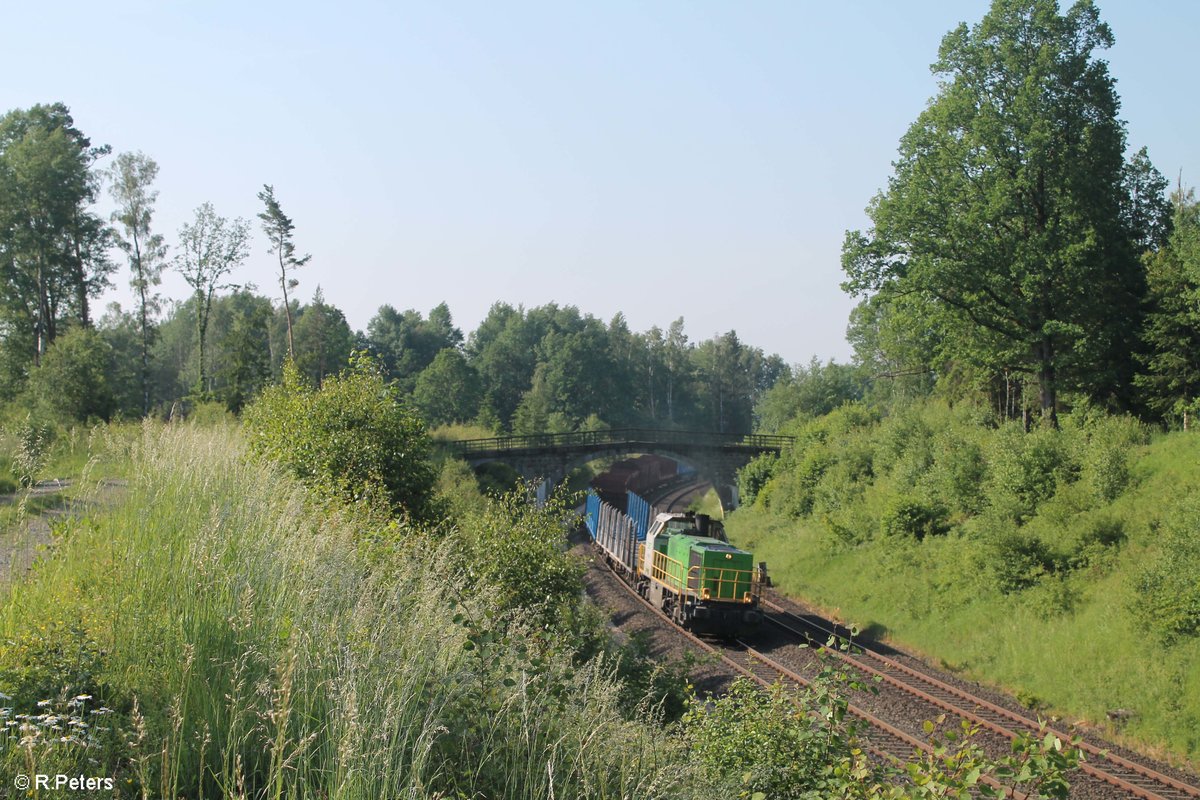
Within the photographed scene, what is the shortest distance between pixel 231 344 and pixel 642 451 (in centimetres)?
2623

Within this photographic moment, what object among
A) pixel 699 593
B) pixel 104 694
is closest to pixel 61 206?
pixel 699 593

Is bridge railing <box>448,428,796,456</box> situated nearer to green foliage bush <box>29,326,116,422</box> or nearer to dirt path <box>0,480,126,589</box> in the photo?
green foliage bush <box>29,326,116,422</box>

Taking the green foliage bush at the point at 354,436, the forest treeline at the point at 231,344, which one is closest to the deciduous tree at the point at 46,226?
the forest treeline at the point at 231,344

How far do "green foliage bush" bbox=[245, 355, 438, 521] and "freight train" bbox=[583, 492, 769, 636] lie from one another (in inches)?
174

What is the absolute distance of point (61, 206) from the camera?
125ft

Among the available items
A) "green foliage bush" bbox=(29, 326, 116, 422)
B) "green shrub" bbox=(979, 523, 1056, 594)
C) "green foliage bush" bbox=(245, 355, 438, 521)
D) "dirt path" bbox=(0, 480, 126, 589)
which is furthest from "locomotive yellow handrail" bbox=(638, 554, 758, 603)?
"green foliage bush" bbox=(29, 326, 116, 422)

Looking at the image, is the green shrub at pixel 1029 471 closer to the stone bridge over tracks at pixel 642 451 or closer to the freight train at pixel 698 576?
the freight train at pixel 698 576

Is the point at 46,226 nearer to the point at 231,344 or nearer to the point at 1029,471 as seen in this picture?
the point at 231,344

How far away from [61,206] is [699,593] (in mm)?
32947

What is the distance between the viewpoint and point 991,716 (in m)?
16.6

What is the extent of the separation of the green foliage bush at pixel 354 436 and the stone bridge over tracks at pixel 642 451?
31.4 metres

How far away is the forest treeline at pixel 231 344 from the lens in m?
36.7

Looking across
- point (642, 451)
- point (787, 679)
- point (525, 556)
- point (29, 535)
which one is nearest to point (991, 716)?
point (787, 679)

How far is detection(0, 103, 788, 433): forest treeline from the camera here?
36.7 m
